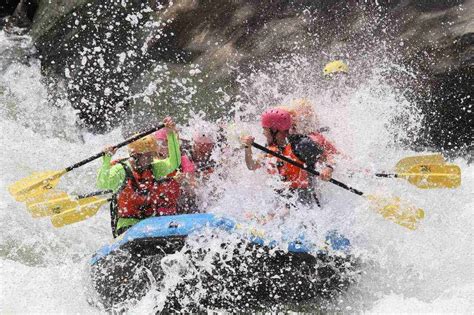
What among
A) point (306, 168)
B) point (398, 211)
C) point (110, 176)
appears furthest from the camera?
point (110, 176)

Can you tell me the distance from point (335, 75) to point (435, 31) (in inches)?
49.7

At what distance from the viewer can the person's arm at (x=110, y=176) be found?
17.9 ft

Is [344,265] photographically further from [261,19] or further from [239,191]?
[261,19]

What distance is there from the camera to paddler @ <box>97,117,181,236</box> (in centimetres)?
554

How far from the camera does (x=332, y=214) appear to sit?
542cm

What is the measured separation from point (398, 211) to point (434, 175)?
56cm

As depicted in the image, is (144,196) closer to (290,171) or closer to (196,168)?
(196,168)

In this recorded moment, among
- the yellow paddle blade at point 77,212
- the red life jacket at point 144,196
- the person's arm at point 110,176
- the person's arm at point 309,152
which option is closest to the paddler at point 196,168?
the red life jacket at point 144,196

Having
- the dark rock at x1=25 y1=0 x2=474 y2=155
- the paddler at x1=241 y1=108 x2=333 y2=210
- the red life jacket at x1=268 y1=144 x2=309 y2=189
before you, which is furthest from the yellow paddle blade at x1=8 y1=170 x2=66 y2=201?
the dark rock at x1=25 y1=0 x2=474 y2=155

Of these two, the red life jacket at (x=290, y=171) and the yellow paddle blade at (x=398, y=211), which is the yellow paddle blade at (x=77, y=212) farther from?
the yellow paddle blade at (x=398, y=211)

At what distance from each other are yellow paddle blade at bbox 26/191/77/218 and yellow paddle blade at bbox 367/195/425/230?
8.93ft

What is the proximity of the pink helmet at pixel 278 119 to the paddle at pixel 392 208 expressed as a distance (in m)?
0.31

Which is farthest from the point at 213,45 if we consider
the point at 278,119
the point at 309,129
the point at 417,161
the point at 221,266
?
the point at 221,266

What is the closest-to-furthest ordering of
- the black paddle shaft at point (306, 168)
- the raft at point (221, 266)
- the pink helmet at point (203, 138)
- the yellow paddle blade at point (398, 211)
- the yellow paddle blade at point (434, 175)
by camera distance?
the raft at point (221, 266) < the yellow paddle blade at point (398, 211) < the black paddle shaft at point (306, 168) < the yellow paddle blade at point (434, 175) < the pink helmet at point (203, 138)
